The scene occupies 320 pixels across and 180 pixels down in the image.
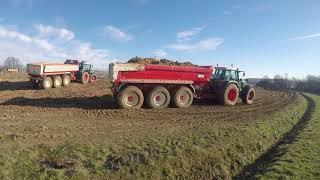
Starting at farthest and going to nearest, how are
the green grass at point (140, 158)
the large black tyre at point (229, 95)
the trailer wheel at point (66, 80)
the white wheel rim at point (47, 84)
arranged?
the trailer wheel at point (66, 80)
the white wheel rim at point (47, 84)
the large black tyre at point (229, 95)
the green grass at point (140, 158)

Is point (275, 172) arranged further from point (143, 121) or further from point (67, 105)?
point (67, 105)

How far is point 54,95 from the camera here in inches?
1006

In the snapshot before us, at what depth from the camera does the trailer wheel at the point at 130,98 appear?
18922 millimetres

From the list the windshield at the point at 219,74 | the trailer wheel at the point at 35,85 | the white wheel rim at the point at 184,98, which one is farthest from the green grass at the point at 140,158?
the trailer wheel at the point at 35,85

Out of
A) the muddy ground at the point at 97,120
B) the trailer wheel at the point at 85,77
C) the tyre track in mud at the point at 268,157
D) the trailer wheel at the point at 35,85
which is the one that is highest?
the trailer wheel at the point at 85,77

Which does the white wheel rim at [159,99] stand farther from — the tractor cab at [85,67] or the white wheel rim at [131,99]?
the tractor cab at [85,67]

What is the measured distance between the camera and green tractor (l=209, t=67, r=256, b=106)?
22.4m

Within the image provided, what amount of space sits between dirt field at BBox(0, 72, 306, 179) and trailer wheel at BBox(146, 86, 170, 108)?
2.13ft

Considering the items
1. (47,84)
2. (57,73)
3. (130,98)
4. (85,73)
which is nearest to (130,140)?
(130,98)

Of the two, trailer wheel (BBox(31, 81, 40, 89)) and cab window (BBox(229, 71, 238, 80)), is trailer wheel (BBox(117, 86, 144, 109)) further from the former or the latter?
trailer wheel (BBox(31, 81, 40, 89))

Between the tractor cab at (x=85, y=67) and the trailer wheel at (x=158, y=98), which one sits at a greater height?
the tractor cab at (x=85, y=67)

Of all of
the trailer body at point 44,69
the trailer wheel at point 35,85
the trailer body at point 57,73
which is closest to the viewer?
the trailer body at point 44,69

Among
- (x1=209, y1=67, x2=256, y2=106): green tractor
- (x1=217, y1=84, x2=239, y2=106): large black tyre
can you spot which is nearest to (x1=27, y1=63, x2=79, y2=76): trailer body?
(x1=209, y1=67, x2=256, y2=106): green tractor

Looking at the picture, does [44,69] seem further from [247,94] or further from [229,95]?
[247,94]
